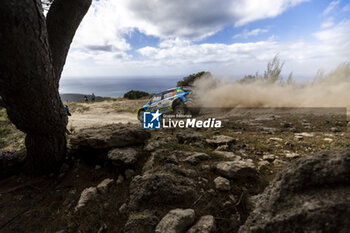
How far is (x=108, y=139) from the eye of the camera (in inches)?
146

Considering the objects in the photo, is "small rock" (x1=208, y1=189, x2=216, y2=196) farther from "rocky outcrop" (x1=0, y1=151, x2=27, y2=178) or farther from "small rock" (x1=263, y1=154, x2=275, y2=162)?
"rocky outcrop" (x1=0, y1=151, x2=27, y2=178)

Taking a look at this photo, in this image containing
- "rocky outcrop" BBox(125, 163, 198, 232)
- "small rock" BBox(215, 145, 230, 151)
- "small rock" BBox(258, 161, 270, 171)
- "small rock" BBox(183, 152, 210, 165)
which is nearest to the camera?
"rocky outcrop" BBox(125, 163, 198, 232)

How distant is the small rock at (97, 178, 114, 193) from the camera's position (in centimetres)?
284

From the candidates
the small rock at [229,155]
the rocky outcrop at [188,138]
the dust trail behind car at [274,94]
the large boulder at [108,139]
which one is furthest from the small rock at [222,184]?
the dust trail behind car at [274,94]

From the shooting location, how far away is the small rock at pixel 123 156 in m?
3.23

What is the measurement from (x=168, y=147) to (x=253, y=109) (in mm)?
8112

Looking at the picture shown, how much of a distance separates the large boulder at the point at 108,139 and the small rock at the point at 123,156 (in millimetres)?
258

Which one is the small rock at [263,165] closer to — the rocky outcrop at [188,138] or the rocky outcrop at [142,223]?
the rocky outcrop at [188,138]

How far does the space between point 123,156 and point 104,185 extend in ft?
2.03

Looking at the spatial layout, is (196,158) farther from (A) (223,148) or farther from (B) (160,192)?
(B) (160,192)

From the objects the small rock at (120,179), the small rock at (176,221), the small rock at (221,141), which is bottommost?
the small rock at (120,179)

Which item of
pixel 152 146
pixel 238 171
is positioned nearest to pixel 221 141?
pixel 238 171

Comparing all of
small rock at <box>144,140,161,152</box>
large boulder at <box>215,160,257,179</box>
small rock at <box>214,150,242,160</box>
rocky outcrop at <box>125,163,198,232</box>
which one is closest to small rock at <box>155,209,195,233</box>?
rocky outcrop at <box>125,163,198,232</box>

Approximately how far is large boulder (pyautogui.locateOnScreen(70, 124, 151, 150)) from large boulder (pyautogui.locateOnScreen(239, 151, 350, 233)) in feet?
9.57
